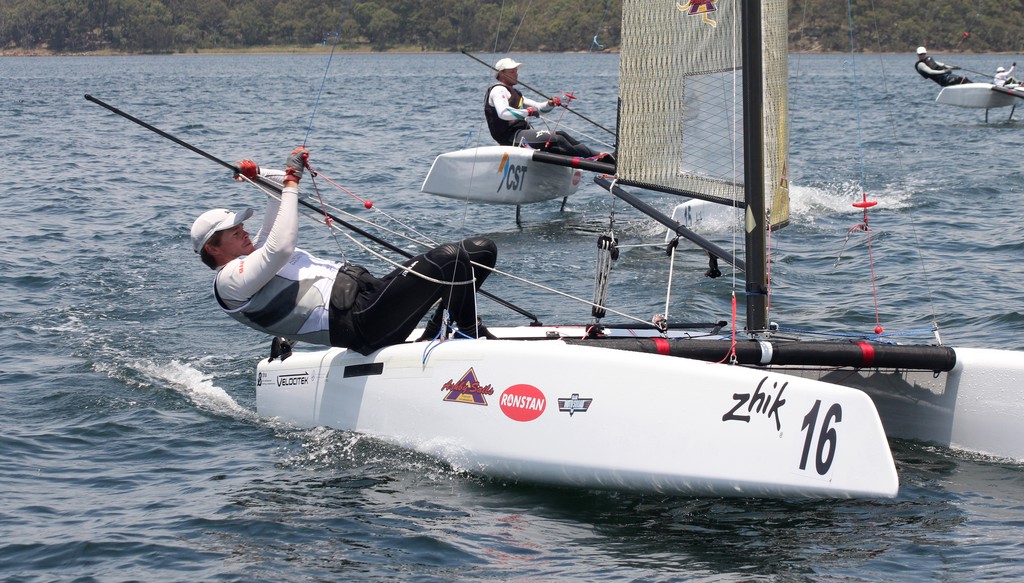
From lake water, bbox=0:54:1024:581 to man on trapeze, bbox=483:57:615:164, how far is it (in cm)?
72

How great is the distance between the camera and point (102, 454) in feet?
15.9

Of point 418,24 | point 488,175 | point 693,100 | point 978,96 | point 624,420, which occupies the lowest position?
point 624,420

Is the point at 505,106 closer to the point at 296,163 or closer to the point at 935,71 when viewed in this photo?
the point at 296,163

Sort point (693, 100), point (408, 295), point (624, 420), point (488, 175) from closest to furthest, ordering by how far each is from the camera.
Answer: point (624, 420)
point (408, 295)
point (693, 100)
point (488, 175)

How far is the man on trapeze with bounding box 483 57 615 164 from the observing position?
10.6 metres


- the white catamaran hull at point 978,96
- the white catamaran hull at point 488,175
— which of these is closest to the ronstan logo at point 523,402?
the white catamaran hull at point 488,175

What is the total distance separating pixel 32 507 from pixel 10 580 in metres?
0.63

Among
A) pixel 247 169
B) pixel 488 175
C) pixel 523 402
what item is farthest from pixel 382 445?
pixel 488 175

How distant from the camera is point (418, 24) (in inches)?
2527

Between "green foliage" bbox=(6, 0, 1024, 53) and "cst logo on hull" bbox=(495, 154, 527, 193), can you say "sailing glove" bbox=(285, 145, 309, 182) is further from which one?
"green foliage" bbox=(6, 0, 1024, 53)

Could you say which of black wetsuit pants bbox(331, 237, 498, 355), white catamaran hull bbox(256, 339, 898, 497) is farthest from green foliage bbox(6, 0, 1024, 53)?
white catamaran hull bbox(256, 339, 898, 497)

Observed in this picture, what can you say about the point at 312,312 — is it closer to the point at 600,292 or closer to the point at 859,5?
the point at 600,292

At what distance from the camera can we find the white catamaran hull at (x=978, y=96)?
1936 centimetres

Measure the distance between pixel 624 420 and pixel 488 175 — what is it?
6817 mm
